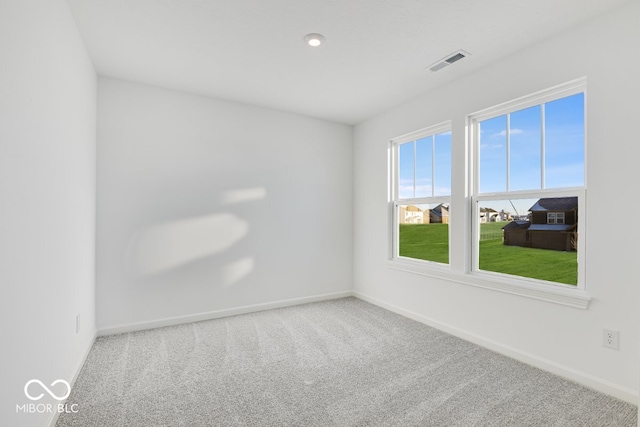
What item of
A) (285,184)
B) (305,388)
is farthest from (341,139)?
(305,388)

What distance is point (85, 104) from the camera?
2.54 meters

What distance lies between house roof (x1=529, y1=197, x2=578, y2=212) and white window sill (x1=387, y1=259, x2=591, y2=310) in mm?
608

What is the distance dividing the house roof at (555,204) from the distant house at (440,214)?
2.86 feet

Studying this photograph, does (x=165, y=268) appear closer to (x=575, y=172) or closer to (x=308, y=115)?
(x=308, y=115)

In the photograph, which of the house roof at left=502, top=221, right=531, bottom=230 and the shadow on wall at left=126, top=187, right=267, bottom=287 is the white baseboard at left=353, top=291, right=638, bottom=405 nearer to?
the house roof at left=502, top=221, right=531, bottom=230

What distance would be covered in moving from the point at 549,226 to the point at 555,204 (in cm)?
19

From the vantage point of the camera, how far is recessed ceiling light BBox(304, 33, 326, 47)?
234 centimetres

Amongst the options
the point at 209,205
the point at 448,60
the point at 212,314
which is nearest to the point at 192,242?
the point at 209,205

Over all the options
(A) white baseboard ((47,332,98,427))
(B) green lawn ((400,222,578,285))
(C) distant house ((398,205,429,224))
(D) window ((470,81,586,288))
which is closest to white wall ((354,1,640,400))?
(D) window ((470,81,586,288))

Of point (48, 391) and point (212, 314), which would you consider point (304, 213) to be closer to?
point (212, 314)

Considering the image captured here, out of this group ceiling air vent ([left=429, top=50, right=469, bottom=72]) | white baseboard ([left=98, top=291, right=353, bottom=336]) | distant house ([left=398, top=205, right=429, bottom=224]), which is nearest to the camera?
ceiling air vent ([left=429, top=50, right=469, bottom=72])

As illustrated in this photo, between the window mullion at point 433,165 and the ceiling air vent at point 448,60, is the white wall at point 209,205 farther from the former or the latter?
the ceiling air vent at point 448,60

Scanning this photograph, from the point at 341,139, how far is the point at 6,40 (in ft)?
12.1

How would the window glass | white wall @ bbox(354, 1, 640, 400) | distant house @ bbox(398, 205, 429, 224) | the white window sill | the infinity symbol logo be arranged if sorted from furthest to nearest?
distant house @ bbox(398, 205, 429, 224), the window glass, the white window sill, white wall @ bbox(354, 1, 640, 400), the infinity symbol logo
